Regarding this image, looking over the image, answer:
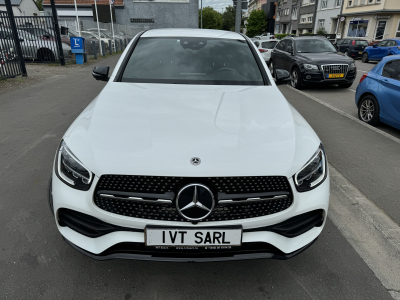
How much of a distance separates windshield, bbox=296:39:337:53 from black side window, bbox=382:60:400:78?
5.20 meters

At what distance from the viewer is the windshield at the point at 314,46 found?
1095 centimetres

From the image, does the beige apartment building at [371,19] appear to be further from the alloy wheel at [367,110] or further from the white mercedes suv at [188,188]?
the white mercedes suv at [188,188]

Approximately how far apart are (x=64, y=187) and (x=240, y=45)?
2603 millimetres

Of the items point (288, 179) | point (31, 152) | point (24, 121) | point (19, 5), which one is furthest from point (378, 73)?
point (19, 5)

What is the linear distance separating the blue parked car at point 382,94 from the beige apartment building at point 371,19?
117ft

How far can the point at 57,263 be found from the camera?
7.80ft

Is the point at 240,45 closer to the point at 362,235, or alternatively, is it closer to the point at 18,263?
the point at 362,235

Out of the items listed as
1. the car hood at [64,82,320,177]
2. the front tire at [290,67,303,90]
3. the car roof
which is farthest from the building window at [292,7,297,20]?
the car hood at [64,82,320,177]

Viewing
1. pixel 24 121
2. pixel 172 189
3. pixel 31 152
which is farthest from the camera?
pixel 24 121

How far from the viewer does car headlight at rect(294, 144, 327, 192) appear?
198cm

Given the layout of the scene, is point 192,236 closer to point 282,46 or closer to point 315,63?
point 315,63

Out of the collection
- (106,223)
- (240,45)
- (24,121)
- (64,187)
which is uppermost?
(240,45)

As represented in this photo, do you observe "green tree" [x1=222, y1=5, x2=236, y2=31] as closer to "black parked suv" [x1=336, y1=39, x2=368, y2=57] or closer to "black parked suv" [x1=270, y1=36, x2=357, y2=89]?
"black parked suv" [x1=336, y1=39, x2=368, y2=57]

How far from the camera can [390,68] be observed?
5895 mm
